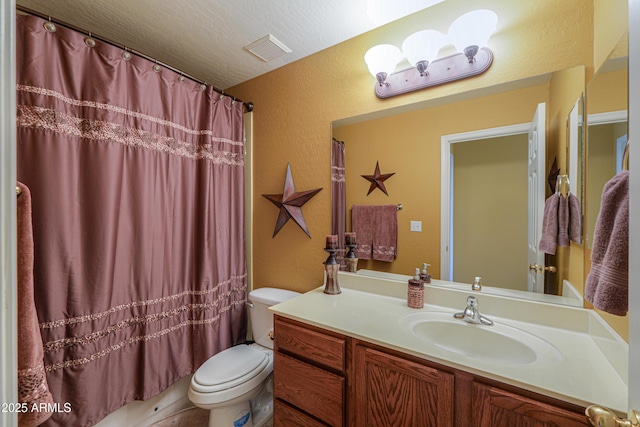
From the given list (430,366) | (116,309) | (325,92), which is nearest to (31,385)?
(116,309)

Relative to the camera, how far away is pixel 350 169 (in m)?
1.56

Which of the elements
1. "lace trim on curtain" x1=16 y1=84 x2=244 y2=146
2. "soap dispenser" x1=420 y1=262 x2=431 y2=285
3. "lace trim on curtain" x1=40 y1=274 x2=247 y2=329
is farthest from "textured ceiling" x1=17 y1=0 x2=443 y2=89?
"lace trim on curtain" x1=40 y1=274 x2=247 y2=329

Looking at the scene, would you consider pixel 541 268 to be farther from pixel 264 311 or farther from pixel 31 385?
pixel 31 385

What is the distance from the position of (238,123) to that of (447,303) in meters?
1.83

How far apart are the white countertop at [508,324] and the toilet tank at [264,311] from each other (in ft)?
1.12

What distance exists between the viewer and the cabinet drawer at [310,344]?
102 centimetres

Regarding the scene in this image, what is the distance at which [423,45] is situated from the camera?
4.05ft

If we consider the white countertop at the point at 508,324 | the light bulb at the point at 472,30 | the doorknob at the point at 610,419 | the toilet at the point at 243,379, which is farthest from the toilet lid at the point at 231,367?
the light bulb at the point at 472,30

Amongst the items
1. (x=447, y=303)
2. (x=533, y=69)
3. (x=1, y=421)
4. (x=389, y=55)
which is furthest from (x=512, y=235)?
(x=1, y=421)

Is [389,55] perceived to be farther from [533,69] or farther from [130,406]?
[130,406]

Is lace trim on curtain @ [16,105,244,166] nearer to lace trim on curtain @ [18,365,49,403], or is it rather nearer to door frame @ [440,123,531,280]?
lace trim on curtain @ [18,365,49,403]

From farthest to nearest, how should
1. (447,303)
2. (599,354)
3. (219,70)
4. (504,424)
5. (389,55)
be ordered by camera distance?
(219,70), (389,55), (447,303), (599,354), (504,424)

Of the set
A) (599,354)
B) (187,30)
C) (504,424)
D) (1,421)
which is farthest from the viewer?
(187,30)

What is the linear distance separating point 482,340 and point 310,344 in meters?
0.71
